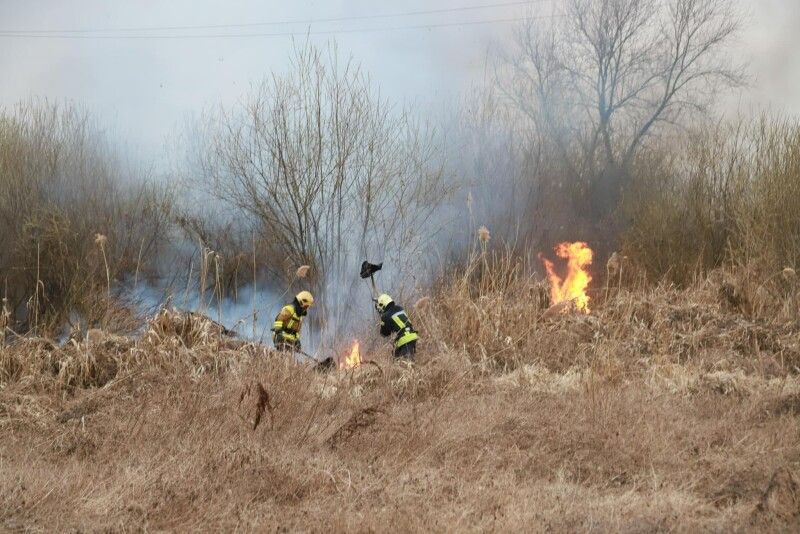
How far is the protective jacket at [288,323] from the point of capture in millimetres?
11839

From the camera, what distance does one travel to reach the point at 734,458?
267 inches

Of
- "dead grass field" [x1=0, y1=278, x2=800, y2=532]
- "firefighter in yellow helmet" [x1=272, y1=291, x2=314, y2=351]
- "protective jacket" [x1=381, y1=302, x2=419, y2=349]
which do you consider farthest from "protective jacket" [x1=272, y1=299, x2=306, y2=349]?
"dead grass field" [x1=0, y1=278, x2=800, y2=532]

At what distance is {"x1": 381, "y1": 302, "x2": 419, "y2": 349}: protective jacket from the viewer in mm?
11281

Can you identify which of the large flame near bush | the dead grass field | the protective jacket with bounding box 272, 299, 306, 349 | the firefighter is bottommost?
the large flame near bush

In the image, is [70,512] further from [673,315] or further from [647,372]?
[673,315]

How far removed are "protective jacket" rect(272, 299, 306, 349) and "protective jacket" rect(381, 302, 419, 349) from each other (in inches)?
42.1

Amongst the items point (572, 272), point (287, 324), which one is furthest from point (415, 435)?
point (572, 272)

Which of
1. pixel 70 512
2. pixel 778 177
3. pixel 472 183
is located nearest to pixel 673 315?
pixel 778 177

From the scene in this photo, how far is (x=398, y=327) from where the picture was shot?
449 inches

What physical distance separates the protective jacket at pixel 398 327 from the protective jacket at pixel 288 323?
1.07m

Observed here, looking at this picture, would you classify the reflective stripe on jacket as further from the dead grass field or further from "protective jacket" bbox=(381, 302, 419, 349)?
the dead grass field

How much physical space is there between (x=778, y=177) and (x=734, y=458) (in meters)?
9.55

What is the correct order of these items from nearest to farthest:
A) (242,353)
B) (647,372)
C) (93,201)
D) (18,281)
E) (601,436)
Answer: (601,436) < (242,353) < (647,372) < (18,281) < (93,201)

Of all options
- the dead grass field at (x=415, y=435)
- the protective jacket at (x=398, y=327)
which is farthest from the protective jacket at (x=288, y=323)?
the dead grass field at (x=415, y=435)
